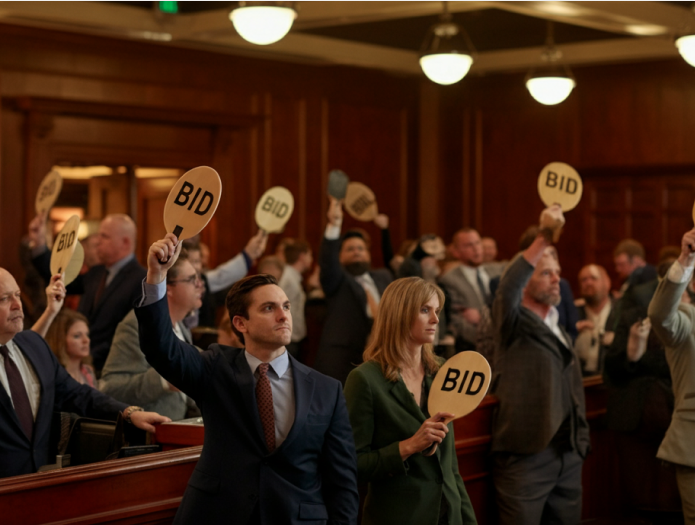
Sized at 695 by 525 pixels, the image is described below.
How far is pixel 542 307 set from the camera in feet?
14.6

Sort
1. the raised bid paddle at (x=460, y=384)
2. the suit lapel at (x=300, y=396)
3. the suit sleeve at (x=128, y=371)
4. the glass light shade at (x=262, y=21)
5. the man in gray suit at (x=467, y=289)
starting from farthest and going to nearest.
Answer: the man in gray suit at (x=467, y=289) < the glass light shade at (x=262, y=21) < the suit sleeve at (x=128, y=371) < the raised bid paddle at (x=460, y=384) < the suit lapel at (x=300, y=396)

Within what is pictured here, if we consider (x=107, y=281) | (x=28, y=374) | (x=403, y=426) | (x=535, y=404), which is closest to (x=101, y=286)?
(x=107, y=281)

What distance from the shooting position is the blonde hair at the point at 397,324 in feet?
10.4

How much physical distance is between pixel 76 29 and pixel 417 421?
20.3 feet

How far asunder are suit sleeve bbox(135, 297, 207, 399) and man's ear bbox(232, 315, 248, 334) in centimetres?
15

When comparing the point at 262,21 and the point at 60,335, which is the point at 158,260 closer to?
the point at 60,335

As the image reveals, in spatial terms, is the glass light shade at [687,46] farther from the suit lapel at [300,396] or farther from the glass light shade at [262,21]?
the suit lapel at [300,396]

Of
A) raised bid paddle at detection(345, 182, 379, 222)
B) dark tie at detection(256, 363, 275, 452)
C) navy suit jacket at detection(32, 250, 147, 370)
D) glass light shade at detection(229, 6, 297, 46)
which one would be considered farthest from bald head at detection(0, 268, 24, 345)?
raised bid paddle at detection(345, 182, 379, 222)

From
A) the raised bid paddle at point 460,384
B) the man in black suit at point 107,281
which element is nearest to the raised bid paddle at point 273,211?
the man in black suit at point 107,281

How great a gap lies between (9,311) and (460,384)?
153 centimetres

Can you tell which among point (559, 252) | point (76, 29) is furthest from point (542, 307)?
point (559, 252)

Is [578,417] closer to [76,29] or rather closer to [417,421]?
[417,421]

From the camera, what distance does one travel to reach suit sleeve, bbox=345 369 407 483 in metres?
3.03

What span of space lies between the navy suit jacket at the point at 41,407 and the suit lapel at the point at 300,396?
101 cm
